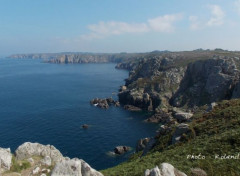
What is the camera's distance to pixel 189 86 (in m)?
125

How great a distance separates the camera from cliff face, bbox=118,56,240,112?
102244 millimetres

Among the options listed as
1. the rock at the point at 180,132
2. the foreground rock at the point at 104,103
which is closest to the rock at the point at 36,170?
the rock at the point at 180,132

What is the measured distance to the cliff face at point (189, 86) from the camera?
102 m

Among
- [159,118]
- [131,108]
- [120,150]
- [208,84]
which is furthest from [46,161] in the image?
[208,84]

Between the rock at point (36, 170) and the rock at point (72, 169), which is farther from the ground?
the rock at point (72, 169)

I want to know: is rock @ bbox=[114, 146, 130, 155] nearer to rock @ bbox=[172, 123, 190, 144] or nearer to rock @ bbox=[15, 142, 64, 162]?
rock @ bbox=[172, 123, 190, 144]

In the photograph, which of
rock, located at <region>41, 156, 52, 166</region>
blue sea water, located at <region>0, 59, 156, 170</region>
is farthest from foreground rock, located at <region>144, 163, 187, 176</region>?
blue sea water, located at <region>0, 59, 156, 170</region>

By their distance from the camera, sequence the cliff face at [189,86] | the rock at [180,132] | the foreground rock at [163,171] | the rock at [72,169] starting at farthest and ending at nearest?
the cliff face at [189,86] → the rock at [180,132] → the rock at [72,169] → the foreground rock at [163,171]

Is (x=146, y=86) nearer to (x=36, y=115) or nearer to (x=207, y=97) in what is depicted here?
(x=207, y=97)

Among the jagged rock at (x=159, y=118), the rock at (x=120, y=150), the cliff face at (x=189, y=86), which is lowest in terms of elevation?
the rock at (x=120, y=150)

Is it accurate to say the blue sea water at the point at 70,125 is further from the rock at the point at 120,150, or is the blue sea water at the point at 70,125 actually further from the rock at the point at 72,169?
the rock at the point at 72,169

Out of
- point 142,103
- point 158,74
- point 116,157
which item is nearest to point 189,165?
point 116,157

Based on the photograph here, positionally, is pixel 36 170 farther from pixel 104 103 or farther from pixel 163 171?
pixel 104 103

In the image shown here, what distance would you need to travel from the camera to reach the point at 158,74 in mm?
146250
